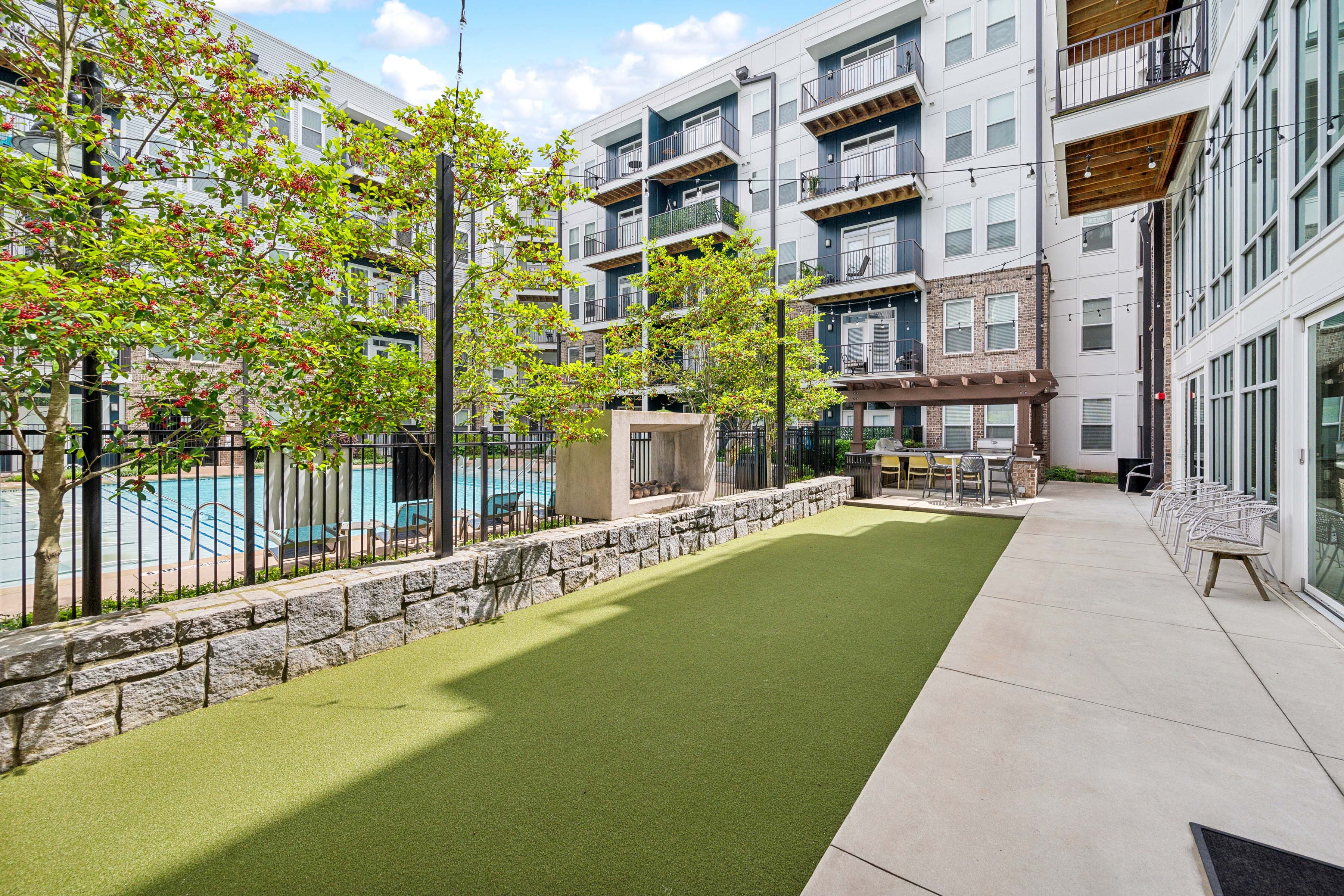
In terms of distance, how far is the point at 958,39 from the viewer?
1758 centimetres

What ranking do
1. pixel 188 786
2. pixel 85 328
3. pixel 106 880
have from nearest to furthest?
pixel 106 880 → pixel 188 786 → pixel 85 328

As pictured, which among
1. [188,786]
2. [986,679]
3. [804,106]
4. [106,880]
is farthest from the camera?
[804,106]

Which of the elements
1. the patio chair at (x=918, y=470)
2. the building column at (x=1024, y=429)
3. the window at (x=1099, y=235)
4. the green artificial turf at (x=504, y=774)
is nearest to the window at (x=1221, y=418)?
the building column at (x=1024, y=429)

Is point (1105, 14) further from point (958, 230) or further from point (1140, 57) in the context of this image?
point (958, 230)

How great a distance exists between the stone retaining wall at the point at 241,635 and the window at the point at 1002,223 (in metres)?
16.4

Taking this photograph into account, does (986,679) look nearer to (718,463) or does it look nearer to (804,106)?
(718,463)

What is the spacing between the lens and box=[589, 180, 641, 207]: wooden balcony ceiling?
914 inches

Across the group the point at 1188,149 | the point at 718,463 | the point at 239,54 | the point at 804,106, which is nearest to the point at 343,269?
the point at 239,54

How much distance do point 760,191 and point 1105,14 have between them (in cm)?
1162

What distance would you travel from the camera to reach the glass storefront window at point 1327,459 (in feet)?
15.6

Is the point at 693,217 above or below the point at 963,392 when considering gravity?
above

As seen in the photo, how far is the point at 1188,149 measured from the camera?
32.0ft

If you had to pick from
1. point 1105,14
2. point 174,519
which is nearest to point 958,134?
point 1105,14

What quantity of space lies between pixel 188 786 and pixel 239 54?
4245 mm
